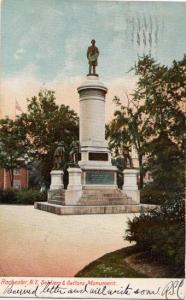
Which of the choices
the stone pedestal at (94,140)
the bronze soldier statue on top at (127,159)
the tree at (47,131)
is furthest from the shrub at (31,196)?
the bronze soldier statue on top at (127,159)

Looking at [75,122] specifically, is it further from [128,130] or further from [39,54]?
[39,54]

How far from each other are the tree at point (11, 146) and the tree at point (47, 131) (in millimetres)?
557

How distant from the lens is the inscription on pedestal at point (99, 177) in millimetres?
11539

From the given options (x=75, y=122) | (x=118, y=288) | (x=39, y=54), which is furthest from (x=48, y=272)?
(x=75, y=122)

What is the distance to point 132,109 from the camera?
10445 mm

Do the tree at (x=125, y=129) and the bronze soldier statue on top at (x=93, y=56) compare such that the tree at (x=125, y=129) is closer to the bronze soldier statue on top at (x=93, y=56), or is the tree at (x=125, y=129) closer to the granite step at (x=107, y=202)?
the granite step at (x=107, y=202)

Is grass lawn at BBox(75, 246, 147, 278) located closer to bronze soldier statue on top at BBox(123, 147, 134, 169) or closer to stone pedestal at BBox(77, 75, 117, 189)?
stone pedestal at BBox(77, 75, 117, 189)

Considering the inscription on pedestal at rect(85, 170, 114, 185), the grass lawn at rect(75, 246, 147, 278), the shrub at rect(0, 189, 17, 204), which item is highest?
the inscription on pedestal at rect(85, 170, 114, 185)

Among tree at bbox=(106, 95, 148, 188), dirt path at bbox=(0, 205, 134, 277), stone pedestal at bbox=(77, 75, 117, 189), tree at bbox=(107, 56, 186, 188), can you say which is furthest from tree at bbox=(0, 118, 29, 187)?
tree at bbox=(107, 56, 186, 188)

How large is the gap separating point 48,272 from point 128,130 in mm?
5153

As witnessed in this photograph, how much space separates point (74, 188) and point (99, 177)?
0.90 metres

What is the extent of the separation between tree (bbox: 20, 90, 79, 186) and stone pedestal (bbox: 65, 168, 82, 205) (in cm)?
210

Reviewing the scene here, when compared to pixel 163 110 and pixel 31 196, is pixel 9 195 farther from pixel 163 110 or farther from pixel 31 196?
pixel 163 110

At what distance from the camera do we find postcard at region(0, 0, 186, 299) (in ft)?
22.6
